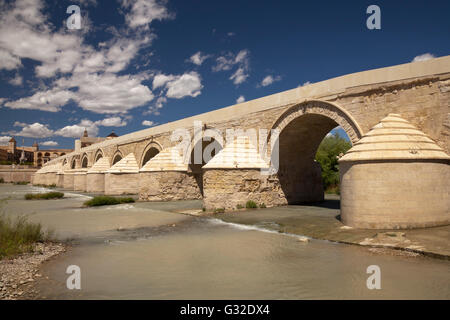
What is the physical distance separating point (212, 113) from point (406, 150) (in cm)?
956

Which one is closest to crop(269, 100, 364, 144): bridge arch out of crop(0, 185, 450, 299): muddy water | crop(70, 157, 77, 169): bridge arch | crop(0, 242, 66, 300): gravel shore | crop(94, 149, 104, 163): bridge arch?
crop(0, 185, 450, 299): muddy water

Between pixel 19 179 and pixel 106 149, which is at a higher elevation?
pixel 106 149

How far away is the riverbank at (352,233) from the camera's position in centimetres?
505

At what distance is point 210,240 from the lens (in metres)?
6.34

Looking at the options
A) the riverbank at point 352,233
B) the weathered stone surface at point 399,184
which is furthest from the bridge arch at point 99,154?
the weathered stone surface at point 399,184

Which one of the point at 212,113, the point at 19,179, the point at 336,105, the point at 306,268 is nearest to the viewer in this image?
the point at 306,268

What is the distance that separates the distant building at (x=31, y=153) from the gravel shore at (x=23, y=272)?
7752 centimetres

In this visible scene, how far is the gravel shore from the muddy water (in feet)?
0.51

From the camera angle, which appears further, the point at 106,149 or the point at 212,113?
the point at 106,149

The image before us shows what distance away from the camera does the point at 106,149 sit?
1145 inches

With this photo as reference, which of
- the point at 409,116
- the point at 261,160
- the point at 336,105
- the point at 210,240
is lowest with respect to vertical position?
the point at 210,240
